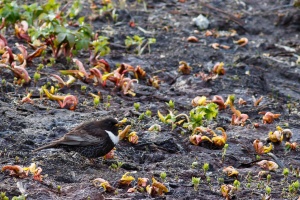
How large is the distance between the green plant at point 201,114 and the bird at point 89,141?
106 centimetres

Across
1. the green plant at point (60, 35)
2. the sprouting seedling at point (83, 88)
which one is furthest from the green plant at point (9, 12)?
the sprouting seedling at point (83, 88)

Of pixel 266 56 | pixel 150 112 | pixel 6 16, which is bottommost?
pixel 266 56

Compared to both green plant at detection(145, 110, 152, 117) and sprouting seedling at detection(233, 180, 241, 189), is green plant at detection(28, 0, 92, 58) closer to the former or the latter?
green plant at detection(145, 110, 152, 117)

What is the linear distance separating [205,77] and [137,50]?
1.27 m

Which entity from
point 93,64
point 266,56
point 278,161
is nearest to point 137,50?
point 93,64

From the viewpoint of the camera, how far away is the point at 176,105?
8852 millimetres

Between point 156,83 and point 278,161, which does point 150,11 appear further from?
point 278,161

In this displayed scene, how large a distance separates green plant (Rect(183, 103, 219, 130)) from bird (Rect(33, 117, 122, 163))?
1060mm

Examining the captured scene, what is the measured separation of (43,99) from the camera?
8289mm

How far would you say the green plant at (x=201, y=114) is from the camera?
7773mm

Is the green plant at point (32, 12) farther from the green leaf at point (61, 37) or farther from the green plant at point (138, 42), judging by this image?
the green plant at point (138, 42)

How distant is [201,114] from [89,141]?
1.38 metres

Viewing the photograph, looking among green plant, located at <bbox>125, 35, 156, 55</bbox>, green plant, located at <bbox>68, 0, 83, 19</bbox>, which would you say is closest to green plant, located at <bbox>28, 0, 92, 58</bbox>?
green plant, located at <bbox>125, 35, 156, 55</bbox>

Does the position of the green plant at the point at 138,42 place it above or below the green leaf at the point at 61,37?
below
